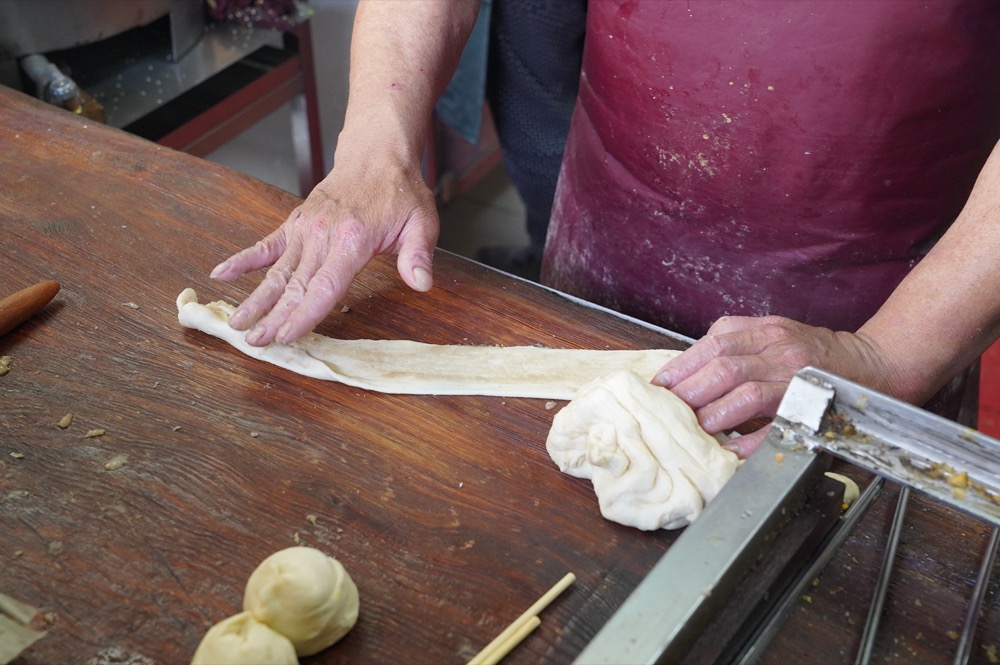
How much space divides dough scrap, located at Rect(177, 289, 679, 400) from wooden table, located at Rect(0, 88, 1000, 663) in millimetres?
23

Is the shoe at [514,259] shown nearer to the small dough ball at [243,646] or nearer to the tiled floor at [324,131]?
the tiled floor at [324,131]

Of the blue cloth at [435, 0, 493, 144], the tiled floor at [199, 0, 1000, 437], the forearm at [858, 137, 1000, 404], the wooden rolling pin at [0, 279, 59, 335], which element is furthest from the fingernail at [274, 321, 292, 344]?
the tiled floor at [199, 0, 1000, 437]

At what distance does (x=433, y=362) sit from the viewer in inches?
54.6

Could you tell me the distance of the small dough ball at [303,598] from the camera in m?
0.94

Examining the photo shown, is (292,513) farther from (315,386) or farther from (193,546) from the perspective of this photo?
(315,386)

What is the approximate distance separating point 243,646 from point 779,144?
3.80 feet

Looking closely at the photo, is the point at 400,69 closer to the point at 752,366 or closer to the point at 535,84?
the point at 535,84

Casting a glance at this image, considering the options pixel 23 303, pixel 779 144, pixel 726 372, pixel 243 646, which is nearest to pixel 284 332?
pixel 23 303

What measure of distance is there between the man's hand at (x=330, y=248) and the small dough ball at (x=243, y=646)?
1.67 feet

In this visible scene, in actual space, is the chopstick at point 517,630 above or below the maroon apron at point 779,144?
below

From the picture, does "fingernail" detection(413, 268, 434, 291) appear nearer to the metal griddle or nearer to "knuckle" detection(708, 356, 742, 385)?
"knuckle" detection(708, 356, 742, 385)

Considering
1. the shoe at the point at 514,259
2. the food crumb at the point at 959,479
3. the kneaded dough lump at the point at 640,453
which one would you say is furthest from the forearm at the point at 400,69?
the shoe at the point at 514,259

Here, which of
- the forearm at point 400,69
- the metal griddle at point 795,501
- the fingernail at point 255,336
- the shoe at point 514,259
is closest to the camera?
the metal griddle at point 795,501

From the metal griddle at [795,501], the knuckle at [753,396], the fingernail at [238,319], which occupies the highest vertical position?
the metal griddle at [795,501]
